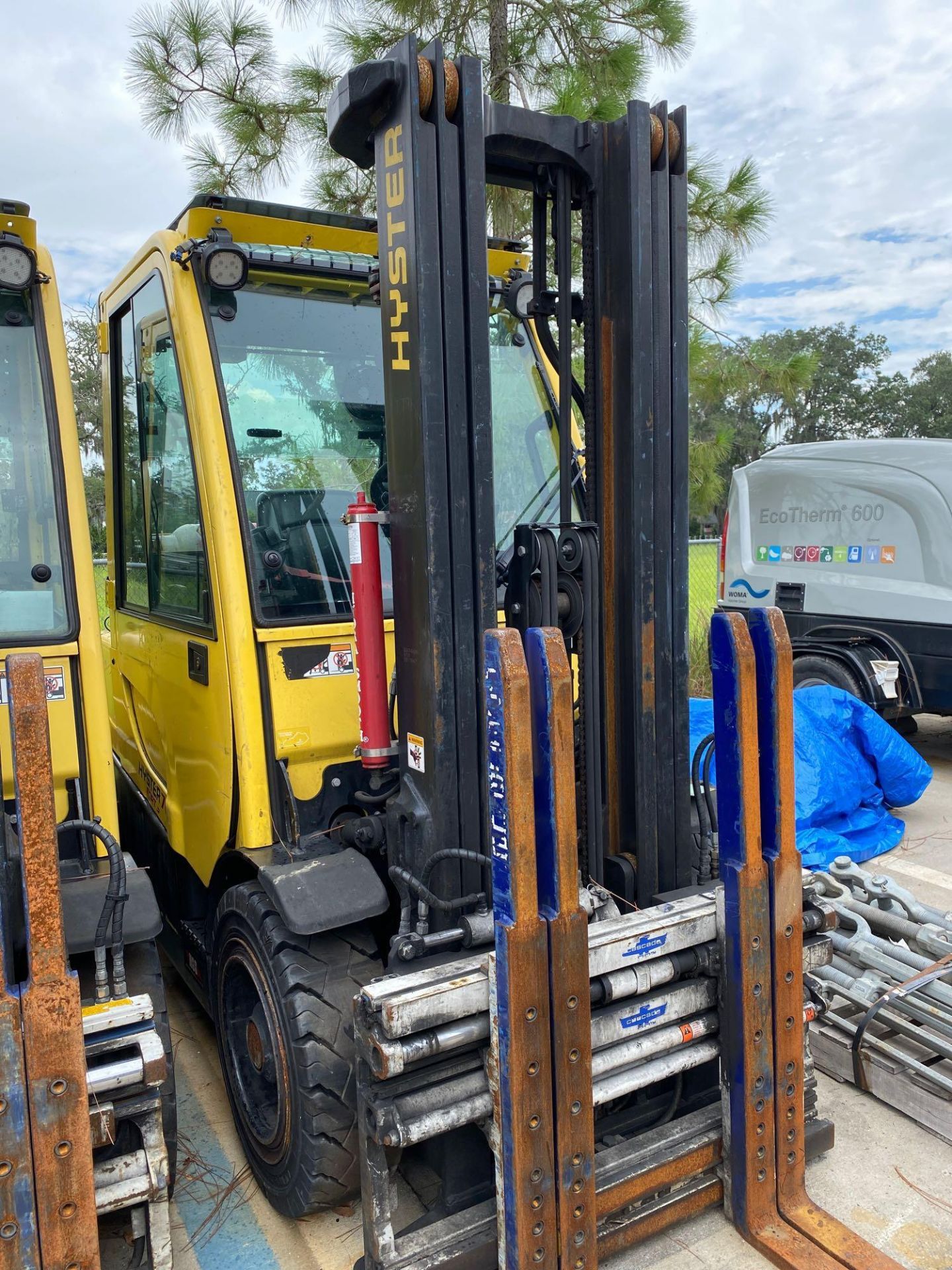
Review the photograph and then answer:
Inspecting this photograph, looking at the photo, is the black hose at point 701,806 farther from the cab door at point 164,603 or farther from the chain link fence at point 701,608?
the chain link fence at point 701,608

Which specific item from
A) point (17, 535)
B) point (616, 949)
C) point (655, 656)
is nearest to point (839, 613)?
point (655, 656)

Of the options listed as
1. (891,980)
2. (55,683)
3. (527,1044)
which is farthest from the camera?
(891,980)

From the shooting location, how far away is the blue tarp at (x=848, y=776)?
5406 millimetres

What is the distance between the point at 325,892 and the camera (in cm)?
250

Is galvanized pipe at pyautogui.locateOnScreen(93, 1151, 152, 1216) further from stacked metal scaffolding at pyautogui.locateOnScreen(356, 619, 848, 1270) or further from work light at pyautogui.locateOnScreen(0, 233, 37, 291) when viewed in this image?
work light at pyautogui.locateOnScreen(0, 233, 37, 291)

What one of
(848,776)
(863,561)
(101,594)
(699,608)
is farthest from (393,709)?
(699,608)

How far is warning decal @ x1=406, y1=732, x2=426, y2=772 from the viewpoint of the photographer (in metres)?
2.47

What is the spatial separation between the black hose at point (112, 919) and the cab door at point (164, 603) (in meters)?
0.52

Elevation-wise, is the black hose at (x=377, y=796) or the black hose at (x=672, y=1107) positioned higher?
the black hose at (x=377, y=796)

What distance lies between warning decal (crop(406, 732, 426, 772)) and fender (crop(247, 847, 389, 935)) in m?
0.32

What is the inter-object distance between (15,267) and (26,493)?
24.4 inches

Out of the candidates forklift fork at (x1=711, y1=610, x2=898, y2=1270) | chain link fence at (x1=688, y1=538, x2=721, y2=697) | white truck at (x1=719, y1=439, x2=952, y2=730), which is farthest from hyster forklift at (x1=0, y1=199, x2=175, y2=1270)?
white truck at (x1=719, y1=439, x2=952, y2=730)

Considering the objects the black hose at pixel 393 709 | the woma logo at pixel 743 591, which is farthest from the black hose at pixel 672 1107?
the woma logo at pixel 743 591

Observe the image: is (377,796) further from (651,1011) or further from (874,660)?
(874,660)
